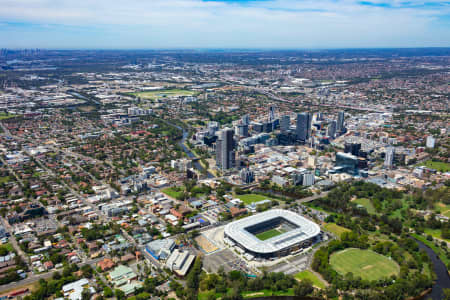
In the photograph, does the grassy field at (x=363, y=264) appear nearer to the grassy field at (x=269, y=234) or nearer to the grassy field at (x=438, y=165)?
the grassy field at (x=269, y=234)

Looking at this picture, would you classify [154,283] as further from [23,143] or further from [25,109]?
[25,109]

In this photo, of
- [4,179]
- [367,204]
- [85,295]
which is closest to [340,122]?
[367,204]

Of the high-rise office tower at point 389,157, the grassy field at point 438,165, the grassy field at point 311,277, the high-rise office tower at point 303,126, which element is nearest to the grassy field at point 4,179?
the grassy field at point 311,277

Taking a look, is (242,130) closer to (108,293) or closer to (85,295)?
(108,293)

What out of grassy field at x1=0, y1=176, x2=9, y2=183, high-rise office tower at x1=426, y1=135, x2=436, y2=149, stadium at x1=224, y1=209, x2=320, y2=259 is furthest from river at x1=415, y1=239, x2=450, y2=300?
grassy field at x1=0, y1=176, x2=9, y2=183

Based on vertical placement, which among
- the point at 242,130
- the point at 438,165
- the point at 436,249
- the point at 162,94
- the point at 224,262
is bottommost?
the point at 436,249

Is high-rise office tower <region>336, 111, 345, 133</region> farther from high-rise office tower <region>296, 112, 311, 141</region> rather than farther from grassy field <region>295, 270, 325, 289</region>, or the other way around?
grassy field <region>295, 270, 325, 289</region>

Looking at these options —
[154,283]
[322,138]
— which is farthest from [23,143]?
[322,138]
